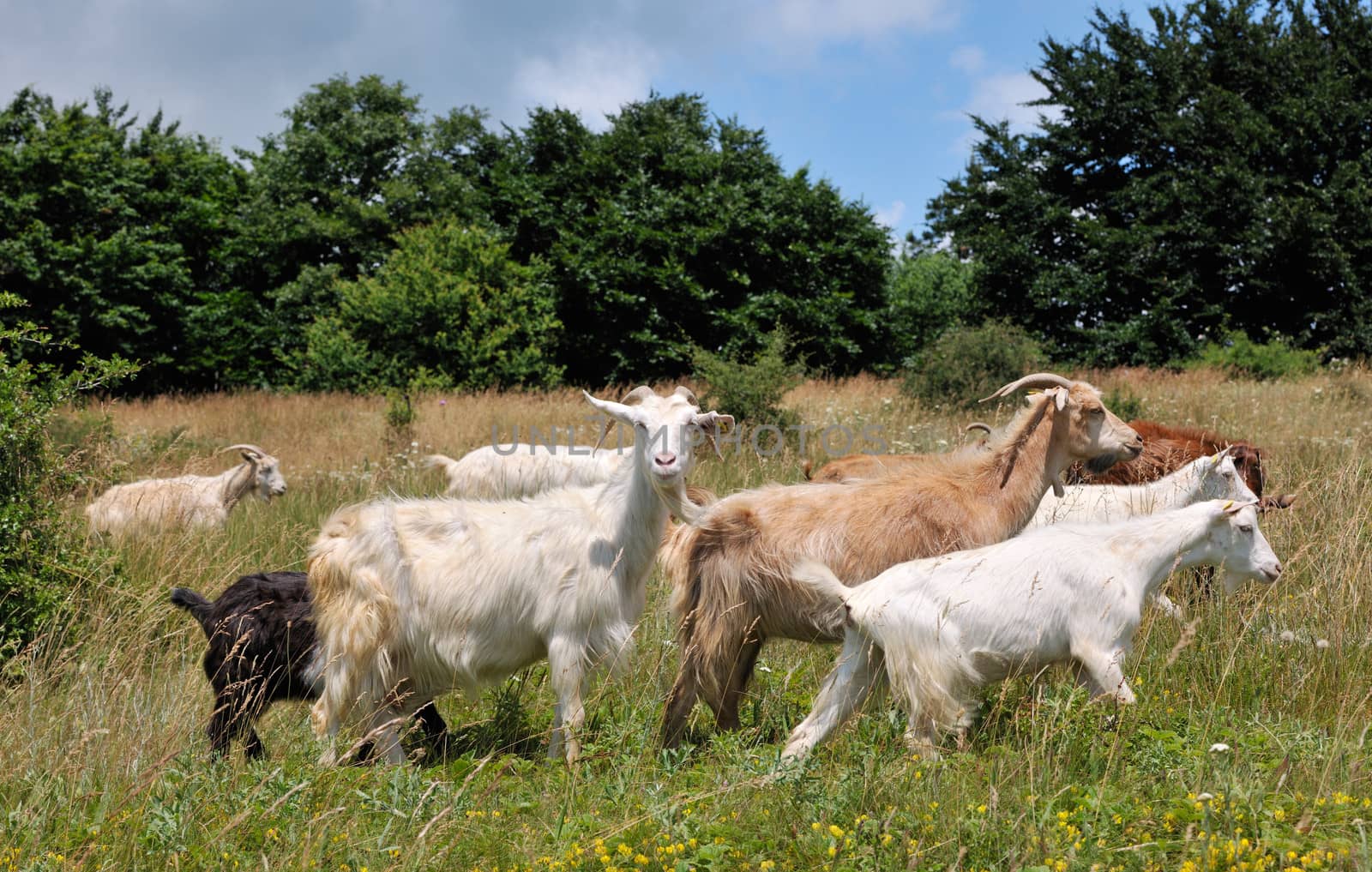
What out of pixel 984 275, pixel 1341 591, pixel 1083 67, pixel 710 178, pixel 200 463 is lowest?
pixel 200 463

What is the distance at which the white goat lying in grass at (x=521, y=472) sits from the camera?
33.0ft

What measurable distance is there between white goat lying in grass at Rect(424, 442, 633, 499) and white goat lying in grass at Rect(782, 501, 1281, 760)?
6.00 metres

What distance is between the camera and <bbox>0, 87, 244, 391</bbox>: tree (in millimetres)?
23828

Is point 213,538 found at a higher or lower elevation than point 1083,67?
lower

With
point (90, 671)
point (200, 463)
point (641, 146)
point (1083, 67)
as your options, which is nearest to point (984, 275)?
point (1083, 67)

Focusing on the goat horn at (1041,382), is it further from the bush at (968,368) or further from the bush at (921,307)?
the bush at (921,307)

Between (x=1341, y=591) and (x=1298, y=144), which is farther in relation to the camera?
(x=1298, y=144)

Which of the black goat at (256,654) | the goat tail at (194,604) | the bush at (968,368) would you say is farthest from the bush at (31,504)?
the bush at (968,368)

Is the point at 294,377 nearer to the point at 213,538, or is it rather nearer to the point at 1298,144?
the point at 213,538

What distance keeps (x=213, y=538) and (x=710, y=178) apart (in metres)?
18.3

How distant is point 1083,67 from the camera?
23953mm

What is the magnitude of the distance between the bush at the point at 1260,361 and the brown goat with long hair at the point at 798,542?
558 inches

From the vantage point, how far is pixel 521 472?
10.1 meters

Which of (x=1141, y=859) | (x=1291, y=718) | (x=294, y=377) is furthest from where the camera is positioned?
(x=294, y=377)
